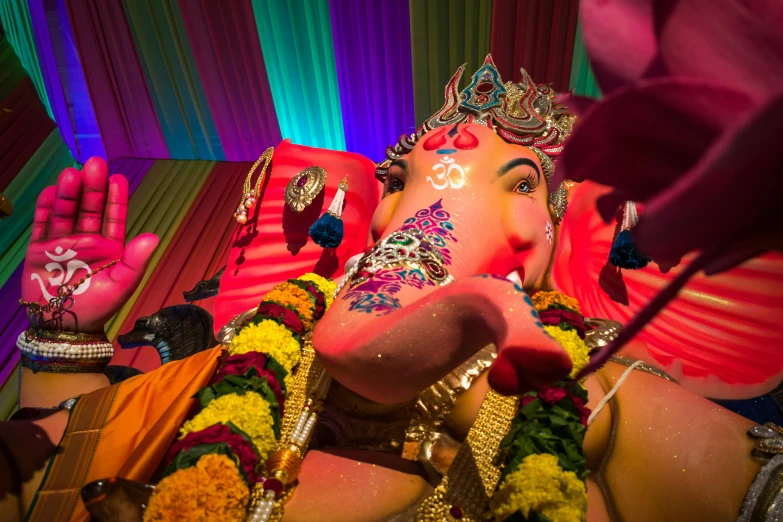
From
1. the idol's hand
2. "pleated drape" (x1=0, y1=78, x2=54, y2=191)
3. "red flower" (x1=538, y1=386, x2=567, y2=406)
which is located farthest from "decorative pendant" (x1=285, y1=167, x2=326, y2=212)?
"pleated drape" (x1=0, y1=78, x2=54, y2=191)

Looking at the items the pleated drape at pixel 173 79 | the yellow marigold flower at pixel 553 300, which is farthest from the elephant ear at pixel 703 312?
the pleated drape at pixel 173 79

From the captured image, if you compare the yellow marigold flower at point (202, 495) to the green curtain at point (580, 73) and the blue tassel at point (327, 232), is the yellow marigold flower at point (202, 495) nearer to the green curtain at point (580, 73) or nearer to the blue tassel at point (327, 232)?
the blue tassel at point (327, 232)

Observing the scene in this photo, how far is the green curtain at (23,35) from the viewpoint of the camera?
2.46m

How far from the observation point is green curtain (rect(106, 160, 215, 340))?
8.50 feet

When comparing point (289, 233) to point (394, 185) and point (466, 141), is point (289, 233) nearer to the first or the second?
point (394, 185)

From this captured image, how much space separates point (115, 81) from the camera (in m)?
2.72

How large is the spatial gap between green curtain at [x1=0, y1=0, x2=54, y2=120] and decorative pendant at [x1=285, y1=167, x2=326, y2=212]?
1.93 metres

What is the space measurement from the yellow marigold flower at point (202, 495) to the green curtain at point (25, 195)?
215 cm

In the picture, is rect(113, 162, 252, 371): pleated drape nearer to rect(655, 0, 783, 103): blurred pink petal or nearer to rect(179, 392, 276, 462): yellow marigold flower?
rect(179, 392, 276, 462): yellow marigold flower

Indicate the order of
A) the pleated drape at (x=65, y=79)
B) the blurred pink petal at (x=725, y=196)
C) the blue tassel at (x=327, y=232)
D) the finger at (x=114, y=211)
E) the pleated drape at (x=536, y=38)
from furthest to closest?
the pleated drape at (x=65, y=79) < the pleated drape at (x=536, y=38) < the finger at (x=114, y=211) < the blue tassel at (x=327, y=232) < the blurred pink petal at (x=725, y=196)

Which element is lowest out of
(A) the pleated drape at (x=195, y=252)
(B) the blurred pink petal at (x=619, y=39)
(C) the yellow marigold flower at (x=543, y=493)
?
(A) the pleated drape at (x=195, y=252)

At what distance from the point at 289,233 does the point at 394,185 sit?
0.45m

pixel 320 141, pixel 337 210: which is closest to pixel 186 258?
pixel 320 141

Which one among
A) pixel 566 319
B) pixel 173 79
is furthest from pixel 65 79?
pixel 566 319
